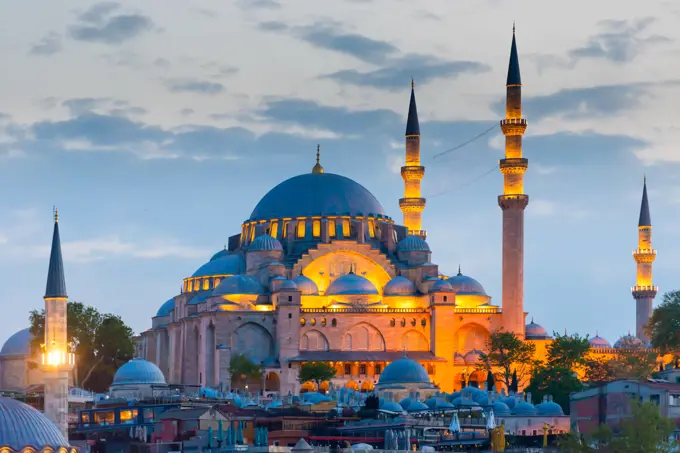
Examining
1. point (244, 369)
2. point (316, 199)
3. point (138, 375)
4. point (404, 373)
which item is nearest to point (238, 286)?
point (244, 369)

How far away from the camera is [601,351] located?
119750 millimetres

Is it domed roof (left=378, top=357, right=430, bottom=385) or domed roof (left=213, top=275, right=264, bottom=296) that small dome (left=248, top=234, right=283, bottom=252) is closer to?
domed roof (left=213, top=275, right=264, bottom=296)

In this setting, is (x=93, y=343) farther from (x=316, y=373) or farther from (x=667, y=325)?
(x=667, y=325)

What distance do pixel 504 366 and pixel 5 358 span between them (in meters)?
33.7

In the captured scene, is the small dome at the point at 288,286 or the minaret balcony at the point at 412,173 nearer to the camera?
the small dome at the point at 288,286

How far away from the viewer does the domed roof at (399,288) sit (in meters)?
118

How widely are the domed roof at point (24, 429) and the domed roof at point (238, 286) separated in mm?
60403

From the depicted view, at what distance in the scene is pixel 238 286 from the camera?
4596 inches

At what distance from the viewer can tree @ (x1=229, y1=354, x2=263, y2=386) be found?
113m

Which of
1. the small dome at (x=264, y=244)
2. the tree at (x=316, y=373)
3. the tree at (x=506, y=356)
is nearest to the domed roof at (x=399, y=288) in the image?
the tree at (x=506, y=356)

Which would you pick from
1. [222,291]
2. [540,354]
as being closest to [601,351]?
[540,354]

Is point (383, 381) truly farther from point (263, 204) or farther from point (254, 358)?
point (263, 204)

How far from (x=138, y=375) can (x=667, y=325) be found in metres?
25.1

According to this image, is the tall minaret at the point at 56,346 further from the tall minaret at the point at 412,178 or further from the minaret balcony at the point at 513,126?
the tall minaret at the point at 412,178
